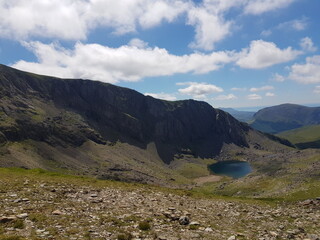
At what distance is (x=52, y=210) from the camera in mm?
22875

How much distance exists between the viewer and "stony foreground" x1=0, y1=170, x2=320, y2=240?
18.9 meters

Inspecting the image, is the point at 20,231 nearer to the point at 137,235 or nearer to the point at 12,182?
the point at 137,235

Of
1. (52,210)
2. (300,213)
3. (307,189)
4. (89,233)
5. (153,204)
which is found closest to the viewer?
(89,233)

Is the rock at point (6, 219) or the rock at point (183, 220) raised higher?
the rock at point (6, 219)

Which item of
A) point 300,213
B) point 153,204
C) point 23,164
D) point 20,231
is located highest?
point 20,231

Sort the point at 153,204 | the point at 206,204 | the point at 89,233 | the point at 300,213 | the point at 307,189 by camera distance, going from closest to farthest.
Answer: the point at 89,233
the point at 153,204
the point at 300,213
the point at 206,204
the point at 307,189

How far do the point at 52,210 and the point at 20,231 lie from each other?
17.2ft

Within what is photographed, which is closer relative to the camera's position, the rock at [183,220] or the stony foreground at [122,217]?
the stony foreground at [122,217]

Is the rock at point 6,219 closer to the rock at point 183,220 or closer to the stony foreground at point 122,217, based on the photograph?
the stony foreground at point 122,217

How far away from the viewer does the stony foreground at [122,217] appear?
743 inches

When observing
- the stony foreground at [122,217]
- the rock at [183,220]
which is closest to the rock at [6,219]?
the stony foreground at [122,217]

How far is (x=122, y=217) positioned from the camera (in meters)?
22.7

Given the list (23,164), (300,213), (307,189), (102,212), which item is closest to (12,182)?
(102,212)

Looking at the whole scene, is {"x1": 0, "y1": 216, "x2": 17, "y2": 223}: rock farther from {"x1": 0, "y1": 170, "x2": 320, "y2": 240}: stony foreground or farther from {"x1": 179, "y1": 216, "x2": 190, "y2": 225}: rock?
{"x1": 179, "y1": 216, "x2": 190, "y2": 225}: rock
